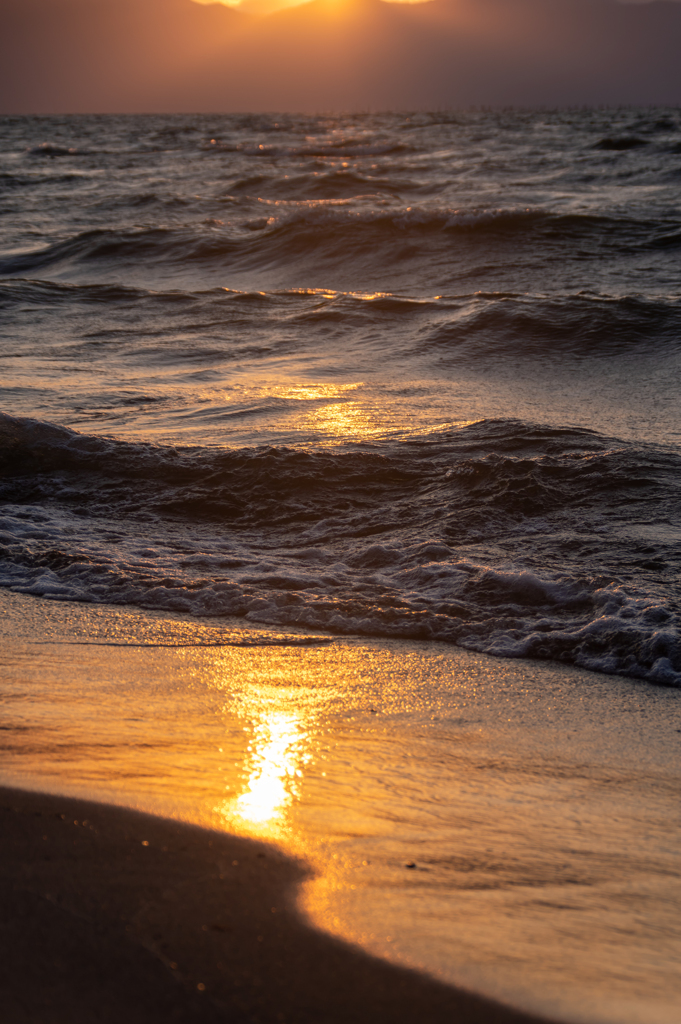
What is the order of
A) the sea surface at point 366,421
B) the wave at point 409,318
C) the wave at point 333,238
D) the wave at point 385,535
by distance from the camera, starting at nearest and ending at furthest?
the wave at point 385,535 → the sea surface at point 366,421 → the wave at point 409,318 → the wave at point 333,238

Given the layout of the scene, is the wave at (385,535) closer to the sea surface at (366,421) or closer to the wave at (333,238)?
the sea surface at (366,421)

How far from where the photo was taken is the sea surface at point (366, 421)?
3611 millimetres

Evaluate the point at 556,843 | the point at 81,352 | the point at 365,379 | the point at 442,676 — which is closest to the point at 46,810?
the point at 556,843

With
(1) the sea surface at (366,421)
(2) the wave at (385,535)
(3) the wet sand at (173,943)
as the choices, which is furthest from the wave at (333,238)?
(3) the wet sand at (173,943)

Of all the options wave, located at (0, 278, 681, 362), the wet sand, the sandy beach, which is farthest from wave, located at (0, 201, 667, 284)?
the wet sand

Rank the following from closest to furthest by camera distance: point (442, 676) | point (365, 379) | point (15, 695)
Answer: point (15, 695) < point (442, 676) < point (365, 379)

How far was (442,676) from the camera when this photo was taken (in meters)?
2.88

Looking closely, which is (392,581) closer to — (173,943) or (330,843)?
(330,843)

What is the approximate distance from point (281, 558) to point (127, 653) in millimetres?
1301

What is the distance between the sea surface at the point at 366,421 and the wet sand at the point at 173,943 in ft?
5.83

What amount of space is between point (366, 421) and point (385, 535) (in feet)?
6.30

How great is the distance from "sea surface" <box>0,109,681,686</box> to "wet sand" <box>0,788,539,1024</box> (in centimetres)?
178

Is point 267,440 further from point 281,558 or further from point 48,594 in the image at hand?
point 48,594

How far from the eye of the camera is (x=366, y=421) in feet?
20.0
